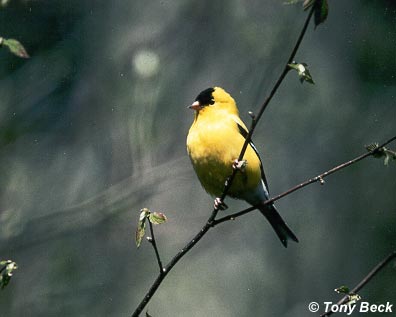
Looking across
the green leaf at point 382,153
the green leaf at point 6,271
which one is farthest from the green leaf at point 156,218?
the green leaf at point 382,153

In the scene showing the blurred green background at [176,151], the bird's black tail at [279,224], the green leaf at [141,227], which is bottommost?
the green leaf at [141,227]

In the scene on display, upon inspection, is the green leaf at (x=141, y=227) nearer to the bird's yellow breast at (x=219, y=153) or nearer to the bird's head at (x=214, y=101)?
the bird's yellow breast at (x=219, y=153)

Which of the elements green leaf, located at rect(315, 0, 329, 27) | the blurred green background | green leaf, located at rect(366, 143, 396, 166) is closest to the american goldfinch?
the blurred green background

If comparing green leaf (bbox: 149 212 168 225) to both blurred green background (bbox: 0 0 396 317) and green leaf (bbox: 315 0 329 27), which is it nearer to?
green leaf (bbox: 315 0 329 27)

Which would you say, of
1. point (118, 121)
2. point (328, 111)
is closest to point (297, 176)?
point (328, 111)

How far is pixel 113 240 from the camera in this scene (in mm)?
6641

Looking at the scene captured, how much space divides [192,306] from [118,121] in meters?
2.07

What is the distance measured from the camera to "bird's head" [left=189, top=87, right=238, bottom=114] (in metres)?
3.88

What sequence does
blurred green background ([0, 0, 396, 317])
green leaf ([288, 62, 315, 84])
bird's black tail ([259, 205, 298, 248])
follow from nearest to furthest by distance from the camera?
green leaf ([288, 62, 315, 84])
bird's black tail ([259, 205, 298, 248])
blurred green background ([0, 0, 396, 317])

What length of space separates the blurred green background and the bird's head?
0.53 m

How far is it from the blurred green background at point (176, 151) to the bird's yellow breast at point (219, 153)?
83 centimetres

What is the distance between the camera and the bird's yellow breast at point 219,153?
3523 mm

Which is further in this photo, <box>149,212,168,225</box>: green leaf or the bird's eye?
the bird's eye

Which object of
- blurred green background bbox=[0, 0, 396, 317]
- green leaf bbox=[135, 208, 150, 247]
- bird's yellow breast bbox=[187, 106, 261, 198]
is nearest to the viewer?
green leaf bbox=[135, 208, 150, 247]
